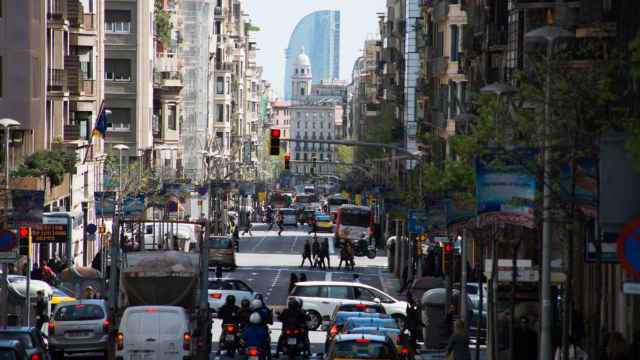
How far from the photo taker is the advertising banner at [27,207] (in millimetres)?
38156

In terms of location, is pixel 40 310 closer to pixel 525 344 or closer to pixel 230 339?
pixel 230 339

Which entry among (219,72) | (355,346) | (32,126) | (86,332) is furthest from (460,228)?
(219,72)

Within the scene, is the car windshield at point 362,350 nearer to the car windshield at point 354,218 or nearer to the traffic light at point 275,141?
the traffic light at point 275,141

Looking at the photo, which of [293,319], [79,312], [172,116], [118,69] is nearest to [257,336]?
[293,319]

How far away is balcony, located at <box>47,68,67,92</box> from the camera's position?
217 ft

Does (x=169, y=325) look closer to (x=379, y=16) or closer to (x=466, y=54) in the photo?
(x=466, y=54)

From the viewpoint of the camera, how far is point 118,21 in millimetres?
94875

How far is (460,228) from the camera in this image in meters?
39.6

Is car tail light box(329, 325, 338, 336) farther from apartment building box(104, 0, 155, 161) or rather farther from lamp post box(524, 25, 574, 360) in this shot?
apartment building box(104, 0, 155, 161)

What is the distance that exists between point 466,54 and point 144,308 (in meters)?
40.7

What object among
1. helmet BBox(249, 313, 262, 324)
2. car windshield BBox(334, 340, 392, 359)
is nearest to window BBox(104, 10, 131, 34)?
helmet BBox(249, 313, 262, 324)

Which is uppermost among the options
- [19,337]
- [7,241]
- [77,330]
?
[7,241]

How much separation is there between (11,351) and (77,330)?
1211 centimetres

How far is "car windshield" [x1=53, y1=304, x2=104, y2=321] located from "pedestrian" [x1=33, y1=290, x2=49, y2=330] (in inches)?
151
